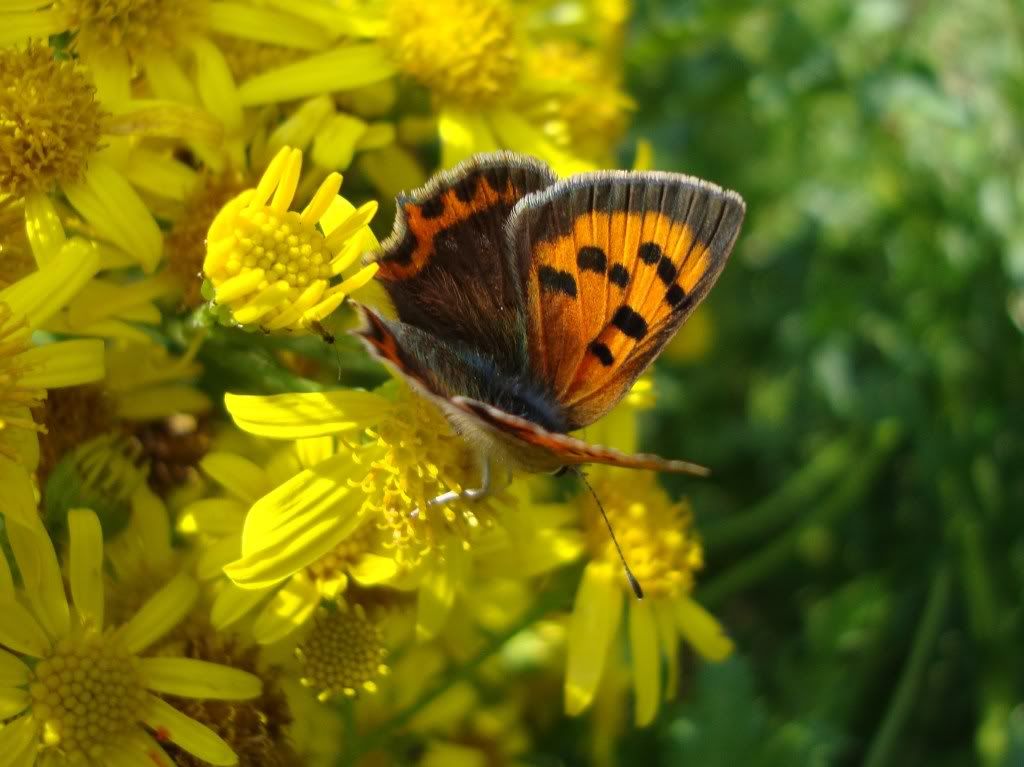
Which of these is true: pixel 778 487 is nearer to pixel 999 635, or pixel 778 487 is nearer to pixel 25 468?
pixel 999 635

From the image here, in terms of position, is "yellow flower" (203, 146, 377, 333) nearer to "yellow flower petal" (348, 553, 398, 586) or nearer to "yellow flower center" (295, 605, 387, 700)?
"yellow flower petal" (348, 553, 398, 586)

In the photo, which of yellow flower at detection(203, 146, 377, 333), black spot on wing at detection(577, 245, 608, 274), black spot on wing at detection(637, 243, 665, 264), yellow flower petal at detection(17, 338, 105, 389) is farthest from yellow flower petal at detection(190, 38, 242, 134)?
black spot on wing at detection(637, 243, 665, 264)

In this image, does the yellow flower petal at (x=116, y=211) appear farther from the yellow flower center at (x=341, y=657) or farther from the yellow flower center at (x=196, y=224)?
the yellow flower center at (x=341, y=657)

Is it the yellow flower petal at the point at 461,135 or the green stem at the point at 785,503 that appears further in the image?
the green stem at the point at 785,503

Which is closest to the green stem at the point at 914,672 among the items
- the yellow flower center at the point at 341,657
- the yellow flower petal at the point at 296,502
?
the yellow flower center at the point at 341,657

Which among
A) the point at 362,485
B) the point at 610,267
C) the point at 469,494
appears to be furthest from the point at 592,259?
the point at 362,485

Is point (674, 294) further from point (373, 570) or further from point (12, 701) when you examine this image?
point (12, 701)

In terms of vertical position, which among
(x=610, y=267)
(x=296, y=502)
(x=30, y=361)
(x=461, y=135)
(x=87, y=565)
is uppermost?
(x=461, y=135)
